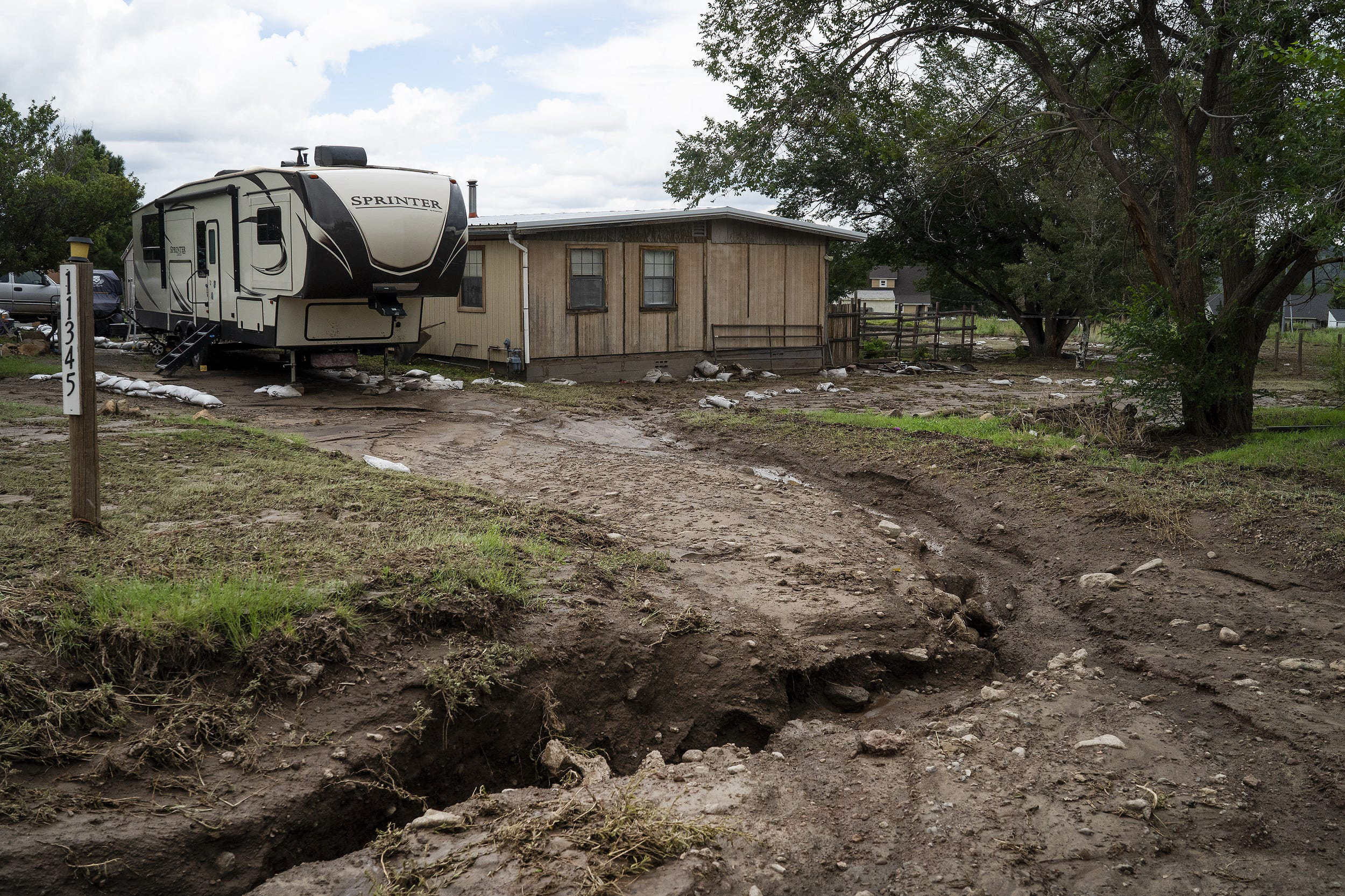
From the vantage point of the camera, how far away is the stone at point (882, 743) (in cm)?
446

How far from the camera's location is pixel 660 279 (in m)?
19.6

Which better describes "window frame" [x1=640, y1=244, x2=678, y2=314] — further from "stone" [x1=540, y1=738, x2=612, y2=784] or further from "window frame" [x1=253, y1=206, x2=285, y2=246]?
"stone" [x1=540, y1=738, x2=612, y2=784]

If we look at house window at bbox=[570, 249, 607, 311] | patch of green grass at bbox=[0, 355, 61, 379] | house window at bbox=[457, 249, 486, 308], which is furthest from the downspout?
patch of green grass at bbox=[0, 355, 61, 379]

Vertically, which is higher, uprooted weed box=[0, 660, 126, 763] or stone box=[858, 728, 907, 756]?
uprooted weed box=[0, 660, 126, 763]

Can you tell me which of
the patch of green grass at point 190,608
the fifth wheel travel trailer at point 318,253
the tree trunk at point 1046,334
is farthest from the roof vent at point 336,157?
the tree trunk at point 1046,334

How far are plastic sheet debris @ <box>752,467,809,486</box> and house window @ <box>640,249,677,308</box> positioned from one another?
9.35 metres

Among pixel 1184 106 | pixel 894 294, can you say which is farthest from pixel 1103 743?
pixel 894 294

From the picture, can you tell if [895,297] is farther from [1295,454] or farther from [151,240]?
[1295,454]

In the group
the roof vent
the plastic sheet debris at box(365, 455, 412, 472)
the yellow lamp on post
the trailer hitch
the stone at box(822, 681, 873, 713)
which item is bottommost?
the stone at box(822, 681, 873, 713)

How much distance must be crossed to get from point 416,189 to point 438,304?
623cm

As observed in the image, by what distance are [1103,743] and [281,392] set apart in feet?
43.1

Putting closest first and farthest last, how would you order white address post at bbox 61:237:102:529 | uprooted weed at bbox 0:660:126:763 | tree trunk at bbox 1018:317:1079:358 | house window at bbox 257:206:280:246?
1. uprooted weed at bbox 0:660:126:763
2. white address post at bbox 61:237:102:529
3. house window at bbox 257:206:280:246
4. tree trunk at bbox 1018:317:1079:358

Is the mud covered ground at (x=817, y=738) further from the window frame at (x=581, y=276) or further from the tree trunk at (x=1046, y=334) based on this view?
the tree trunk at (x=1046, y=334)

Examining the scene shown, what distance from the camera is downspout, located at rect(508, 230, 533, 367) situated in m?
17.4
